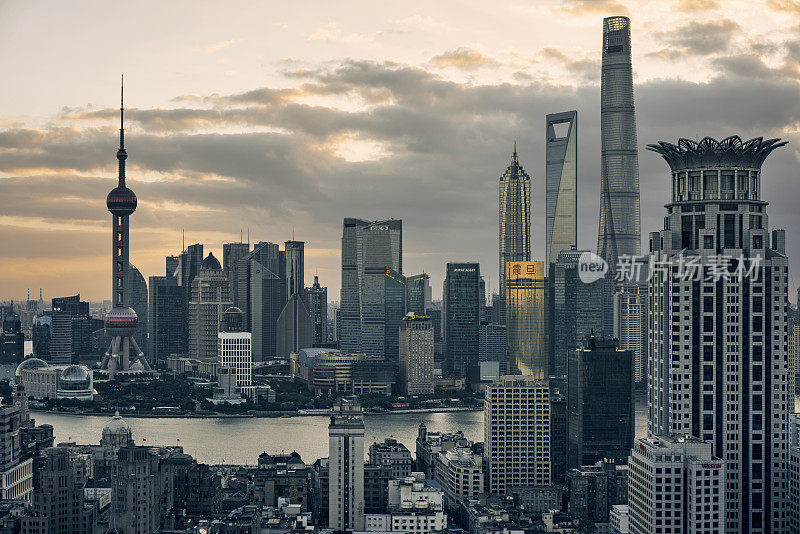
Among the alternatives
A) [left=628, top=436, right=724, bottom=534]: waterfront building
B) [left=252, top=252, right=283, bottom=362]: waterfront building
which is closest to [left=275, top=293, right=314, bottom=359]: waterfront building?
[left=252, top=252, right=283, bottom=362]: waterfront building

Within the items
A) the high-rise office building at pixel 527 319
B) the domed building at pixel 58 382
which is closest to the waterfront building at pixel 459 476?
the domed building at pixel 58 382

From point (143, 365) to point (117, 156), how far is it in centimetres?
1203

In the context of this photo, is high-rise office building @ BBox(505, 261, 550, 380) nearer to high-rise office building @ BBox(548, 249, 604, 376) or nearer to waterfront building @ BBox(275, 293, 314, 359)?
high-rise office building @ BBox(548, 249, 604, 376)

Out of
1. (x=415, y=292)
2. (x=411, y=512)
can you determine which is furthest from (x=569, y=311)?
(x=411, y=512)

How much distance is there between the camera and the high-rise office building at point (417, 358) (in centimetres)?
4997

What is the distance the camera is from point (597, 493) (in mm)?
23156

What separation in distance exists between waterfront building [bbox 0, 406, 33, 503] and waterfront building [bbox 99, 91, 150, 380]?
3172cm

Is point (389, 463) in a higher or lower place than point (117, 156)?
lower

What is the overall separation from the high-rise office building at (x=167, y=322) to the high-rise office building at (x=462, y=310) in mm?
18975

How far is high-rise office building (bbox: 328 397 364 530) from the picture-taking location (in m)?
21.6

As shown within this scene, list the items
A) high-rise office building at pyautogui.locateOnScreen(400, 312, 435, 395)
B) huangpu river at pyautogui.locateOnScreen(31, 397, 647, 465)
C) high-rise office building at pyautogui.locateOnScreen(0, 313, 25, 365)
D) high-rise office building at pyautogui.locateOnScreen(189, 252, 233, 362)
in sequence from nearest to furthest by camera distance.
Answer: huangpu river at pyautogui.locateOnScreen(31, 397, 647, 465), high-rise office building at pyautogui.locateOnScreen(400, 312, 435, 395), high-rise office building at pyautogui.locateOnScreen(0, 313, 25, 365), high-rise office building at pyautogui.locateOnScreen(189, 252, 233, 362)

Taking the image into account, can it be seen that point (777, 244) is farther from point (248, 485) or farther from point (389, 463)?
point (248, 485)

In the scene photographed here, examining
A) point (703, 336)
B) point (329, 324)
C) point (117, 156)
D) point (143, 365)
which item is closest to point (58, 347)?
point (143, 365)

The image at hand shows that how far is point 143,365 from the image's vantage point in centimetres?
5988
